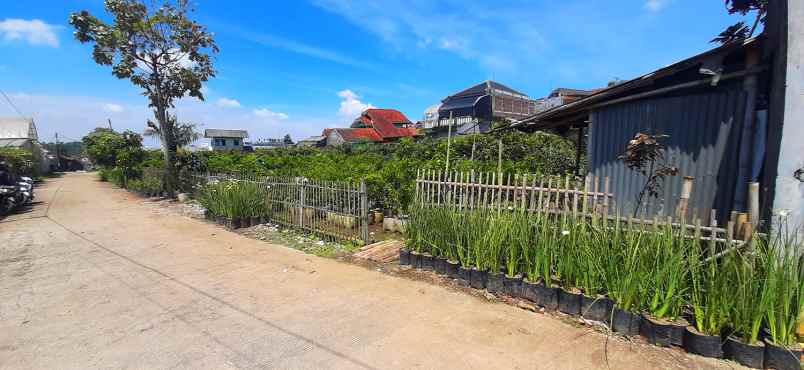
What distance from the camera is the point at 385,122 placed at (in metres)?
47.7

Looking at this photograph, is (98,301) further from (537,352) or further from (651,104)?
(651,104)

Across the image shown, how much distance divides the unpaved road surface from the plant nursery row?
243mm

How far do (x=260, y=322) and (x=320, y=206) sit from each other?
393 cm

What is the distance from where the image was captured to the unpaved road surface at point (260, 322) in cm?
307

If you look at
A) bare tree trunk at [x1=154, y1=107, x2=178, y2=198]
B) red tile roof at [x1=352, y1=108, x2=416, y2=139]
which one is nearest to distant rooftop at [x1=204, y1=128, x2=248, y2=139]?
red tile roof at [x1=352, y1=108, x2=416, y2=139]

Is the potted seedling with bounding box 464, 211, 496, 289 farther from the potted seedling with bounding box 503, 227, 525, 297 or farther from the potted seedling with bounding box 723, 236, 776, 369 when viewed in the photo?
the potted seedling with bounding box 723, 236, 776, 369

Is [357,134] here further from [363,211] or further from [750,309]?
[750,309]

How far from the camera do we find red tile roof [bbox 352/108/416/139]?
150 ft

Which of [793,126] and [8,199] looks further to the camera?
[8,199]

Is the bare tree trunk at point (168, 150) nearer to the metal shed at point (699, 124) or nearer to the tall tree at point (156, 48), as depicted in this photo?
the tall tree at point (156, 48)

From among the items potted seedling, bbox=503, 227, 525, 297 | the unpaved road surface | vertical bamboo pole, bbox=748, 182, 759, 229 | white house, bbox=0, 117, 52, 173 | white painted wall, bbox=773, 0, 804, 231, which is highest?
white house, bbox=0, 117, 52, 173

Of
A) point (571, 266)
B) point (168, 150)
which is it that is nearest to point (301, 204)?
point (571, 266)

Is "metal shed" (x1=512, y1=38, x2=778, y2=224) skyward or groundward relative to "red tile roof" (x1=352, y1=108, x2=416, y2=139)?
groundward

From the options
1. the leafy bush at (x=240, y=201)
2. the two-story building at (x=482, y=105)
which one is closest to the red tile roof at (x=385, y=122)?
the two-story building at (x=482, y=105)
